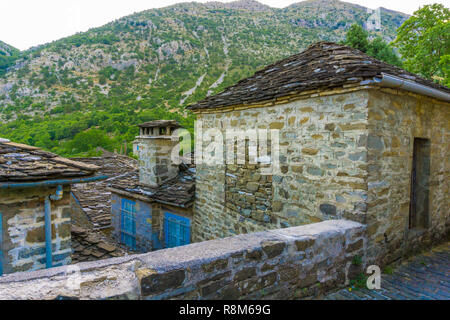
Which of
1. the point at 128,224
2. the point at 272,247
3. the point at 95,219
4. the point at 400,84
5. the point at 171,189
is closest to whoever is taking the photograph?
the point at 272,247

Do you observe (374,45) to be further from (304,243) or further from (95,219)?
(304,243)

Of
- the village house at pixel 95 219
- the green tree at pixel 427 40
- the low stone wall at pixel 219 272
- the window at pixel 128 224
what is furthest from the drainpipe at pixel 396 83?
the green tree at pixel 427 40

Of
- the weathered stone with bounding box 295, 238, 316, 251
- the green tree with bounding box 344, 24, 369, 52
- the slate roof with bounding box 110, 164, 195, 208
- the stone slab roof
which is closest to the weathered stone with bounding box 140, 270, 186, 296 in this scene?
the weathered stone with bounding box 295, 238, 316, 251

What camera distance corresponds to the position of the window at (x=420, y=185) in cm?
461

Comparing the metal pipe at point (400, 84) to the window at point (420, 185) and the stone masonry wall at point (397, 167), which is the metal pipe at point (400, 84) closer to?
the stone masonry wall at point (397, 167)

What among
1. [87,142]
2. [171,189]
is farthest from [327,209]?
[87,142]

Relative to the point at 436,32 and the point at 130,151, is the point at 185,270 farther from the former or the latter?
the point at 130,151

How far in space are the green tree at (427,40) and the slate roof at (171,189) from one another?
11.5 meters

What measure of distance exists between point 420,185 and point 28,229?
6494mm

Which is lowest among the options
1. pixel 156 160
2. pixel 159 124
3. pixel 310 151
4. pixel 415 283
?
pixel 415 283

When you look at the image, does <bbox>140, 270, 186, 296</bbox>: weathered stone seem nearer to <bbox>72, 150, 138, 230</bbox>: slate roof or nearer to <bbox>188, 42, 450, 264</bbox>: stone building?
<bbox>188, 42, 450, 264</bbox>: stone building

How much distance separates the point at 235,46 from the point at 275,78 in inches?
1915

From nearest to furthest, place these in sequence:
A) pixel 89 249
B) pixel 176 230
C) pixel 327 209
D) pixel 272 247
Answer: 1. pixel 272 247
2. pixel 327 209
3. pixel 89 249
4. pixel 176 230

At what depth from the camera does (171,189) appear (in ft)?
26.2
